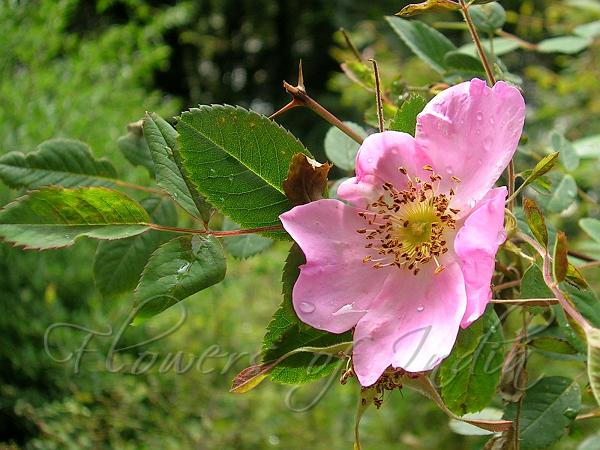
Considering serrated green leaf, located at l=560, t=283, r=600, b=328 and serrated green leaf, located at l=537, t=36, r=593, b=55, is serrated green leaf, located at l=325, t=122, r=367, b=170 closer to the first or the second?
serrated green leaf, located at l=560, t=283, r=600, b=328

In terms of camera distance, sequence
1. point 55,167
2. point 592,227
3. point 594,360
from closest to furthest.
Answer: point 594,360, point 55,167, point 592,227

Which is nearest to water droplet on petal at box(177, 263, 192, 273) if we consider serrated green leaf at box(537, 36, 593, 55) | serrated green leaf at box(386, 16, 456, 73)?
serrated green leaf at box(386, 16, 456, 73)

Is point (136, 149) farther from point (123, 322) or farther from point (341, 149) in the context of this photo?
point (123, 322)

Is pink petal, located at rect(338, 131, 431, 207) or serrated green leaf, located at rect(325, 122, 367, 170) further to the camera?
serrated green leaf, located at rect(325, 122, 367, 170)

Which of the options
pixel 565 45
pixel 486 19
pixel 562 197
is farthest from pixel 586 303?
pixel 565 45

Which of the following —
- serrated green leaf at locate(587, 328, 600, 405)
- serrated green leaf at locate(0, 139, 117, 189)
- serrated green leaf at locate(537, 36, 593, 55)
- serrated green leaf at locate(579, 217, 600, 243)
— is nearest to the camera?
serrated green leaf at locate(587, 328, 600, 405)
